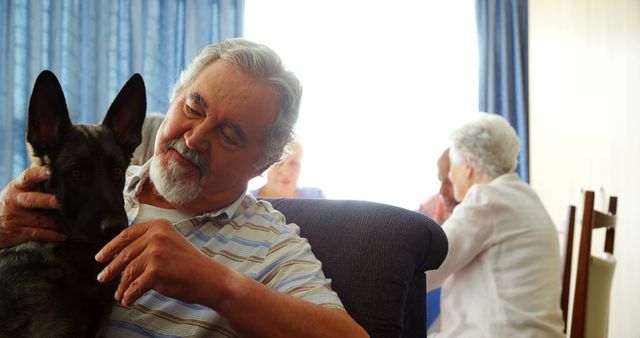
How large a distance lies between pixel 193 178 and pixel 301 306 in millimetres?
427

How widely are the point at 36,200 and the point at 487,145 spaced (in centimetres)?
184

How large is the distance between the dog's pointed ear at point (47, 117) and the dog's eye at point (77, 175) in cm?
6

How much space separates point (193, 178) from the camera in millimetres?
1356

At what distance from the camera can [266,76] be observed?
1453 millimetres

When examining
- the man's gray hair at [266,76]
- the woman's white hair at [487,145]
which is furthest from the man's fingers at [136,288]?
the woman's white hair at [487,145]

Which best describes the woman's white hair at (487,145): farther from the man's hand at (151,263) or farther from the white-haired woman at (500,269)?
the man's hand at (151,263)

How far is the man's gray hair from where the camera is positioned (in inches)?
57.0

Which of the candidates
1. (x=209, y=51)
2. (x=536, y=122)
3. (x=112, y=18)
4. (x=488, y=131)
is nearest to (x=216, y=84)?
(x=209, y=51)

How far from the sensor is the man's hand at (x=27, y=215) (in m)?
1.04

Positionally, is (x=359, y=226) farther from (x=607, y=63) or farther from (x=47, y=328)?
(x=607, y=63)

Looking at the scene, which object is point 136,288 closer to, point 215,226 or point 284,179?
point 215,226

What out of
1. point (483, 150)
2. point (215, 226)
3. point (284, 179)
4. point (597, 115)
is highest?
point (597, 115)

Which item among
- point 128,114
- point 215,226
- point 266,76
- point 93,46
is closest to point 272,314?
point 215,226

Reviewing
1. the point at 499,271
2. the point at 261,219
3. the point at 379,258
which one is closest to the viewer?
the point at 379,258
